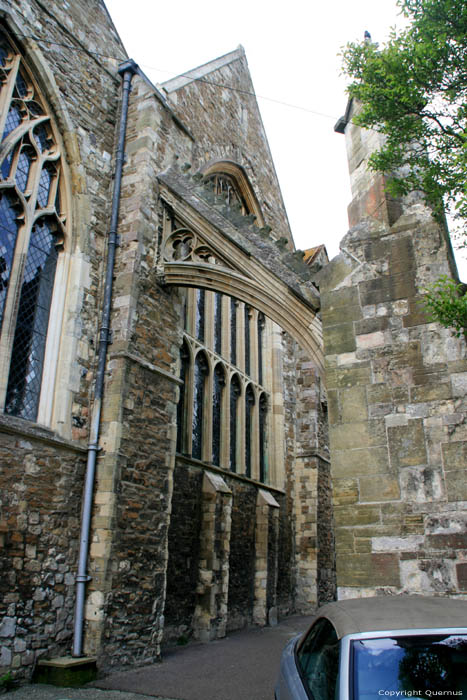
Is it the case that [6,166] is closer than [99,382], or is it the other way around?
[6,166]

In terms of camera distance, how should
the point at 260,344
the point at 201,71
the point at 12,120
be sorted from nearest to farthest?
the point at 12,120
the point at 201,71
the point at 260,344

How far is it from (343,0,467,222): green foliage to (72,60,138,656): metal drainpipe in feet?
12.7

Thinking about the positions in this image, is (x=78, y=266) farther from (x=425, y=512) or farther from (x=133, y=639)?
(x=425, y=512)

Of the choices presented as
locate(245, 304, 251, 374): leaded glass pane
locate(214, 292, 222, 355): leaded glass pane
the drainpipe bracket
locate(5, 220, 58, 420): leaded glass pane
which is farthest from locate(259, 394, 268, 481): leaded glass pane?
the drainpipe bracket

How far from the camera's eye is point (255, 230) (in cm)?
852

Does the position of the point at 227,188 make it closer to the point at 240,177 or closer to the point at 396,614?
the point at 240,177

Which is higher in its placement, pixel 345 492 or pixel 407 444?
pixel 407 444

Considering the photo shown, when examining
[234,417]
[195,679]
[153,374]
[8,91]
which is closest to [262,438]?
[234,417]

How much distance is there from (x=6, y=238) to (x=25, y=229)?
29 cm

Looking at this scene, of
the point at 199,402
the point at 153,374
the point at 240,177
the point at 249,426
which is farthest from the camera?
the point at 240,177

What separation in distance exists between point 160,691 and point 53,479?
255 centimetres

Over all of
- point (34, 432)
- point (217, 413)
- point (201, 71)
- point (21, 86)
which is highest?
point (201, 71)

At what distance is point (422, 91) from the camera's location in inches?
241

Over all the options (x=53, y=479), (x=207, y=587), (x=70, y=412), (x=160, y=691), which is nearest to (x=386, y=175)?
(x=70, y=412)
